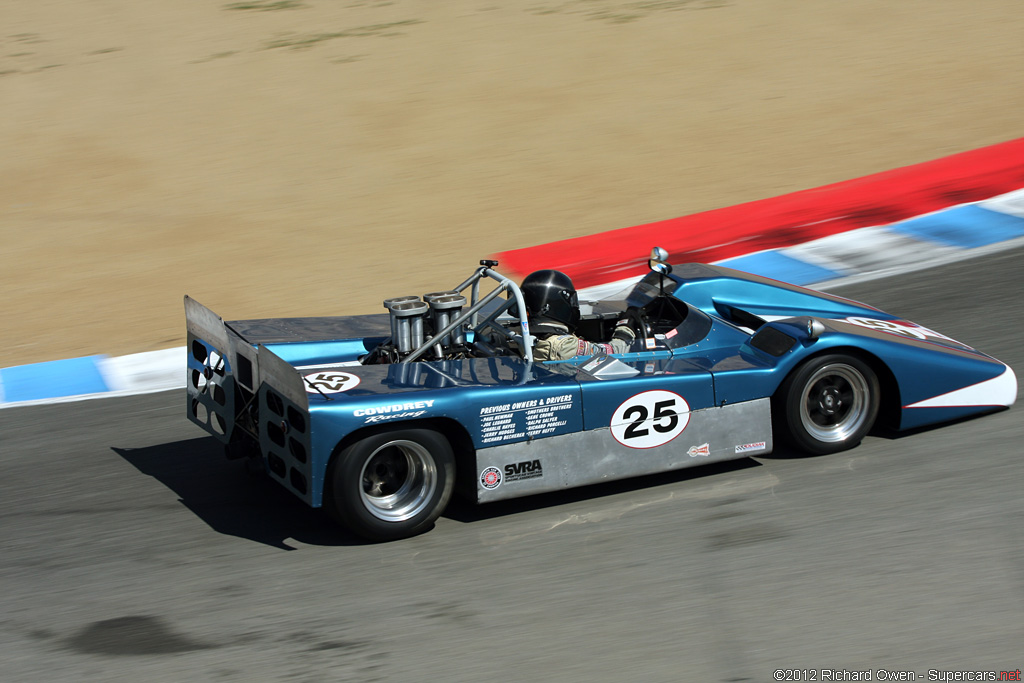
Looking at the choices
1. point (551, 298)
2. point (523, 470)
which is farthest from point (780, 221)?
point (523, 470)

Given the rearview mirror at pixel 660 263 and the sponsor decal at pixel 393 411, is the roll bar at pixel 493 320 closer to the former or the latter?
the sponsor decal at pixel 393 411

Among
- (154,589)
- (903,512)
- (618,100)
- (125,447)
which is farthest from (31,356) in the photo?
(618,100)

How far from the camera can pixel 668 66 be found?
16578 mm

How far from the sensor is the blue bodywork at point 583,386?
187 inches

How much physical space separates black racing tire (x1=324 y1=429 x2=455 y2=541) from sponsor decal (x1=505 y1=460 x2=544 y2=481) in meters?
0.27

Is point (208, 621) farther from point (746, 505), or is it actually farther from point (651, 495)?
point (746, 505)

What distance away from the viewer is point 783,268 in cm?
915

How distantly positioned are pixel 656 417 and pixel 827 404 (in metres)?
1.13

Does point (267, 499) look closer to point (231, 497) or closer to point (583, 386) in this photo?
point (231, 497)

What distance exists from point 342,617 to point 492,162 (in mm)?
9861

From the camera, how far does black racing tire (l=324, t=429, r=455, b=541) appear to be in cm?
464

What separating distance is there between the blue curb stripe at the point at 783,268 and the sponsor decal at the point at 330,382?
5026mm

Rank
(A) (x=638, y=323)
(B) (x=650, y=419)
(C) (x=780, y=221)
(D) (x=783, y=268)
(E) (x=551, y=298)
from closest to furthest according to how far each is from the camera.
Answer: (B) (x=650, y=419), (E) (x=551, y=298), (A) (x=638, y=323), (D) (x=783, y=268), (C) (x=780, y=221)

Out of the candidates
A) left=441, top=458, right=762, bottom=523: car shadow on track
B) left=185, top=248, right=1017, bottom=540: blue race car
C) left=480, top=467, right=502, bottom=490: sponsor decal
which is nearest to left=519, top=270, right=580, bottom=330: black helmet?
left=185, top=248, right=1017, bottom=540: blue race car
